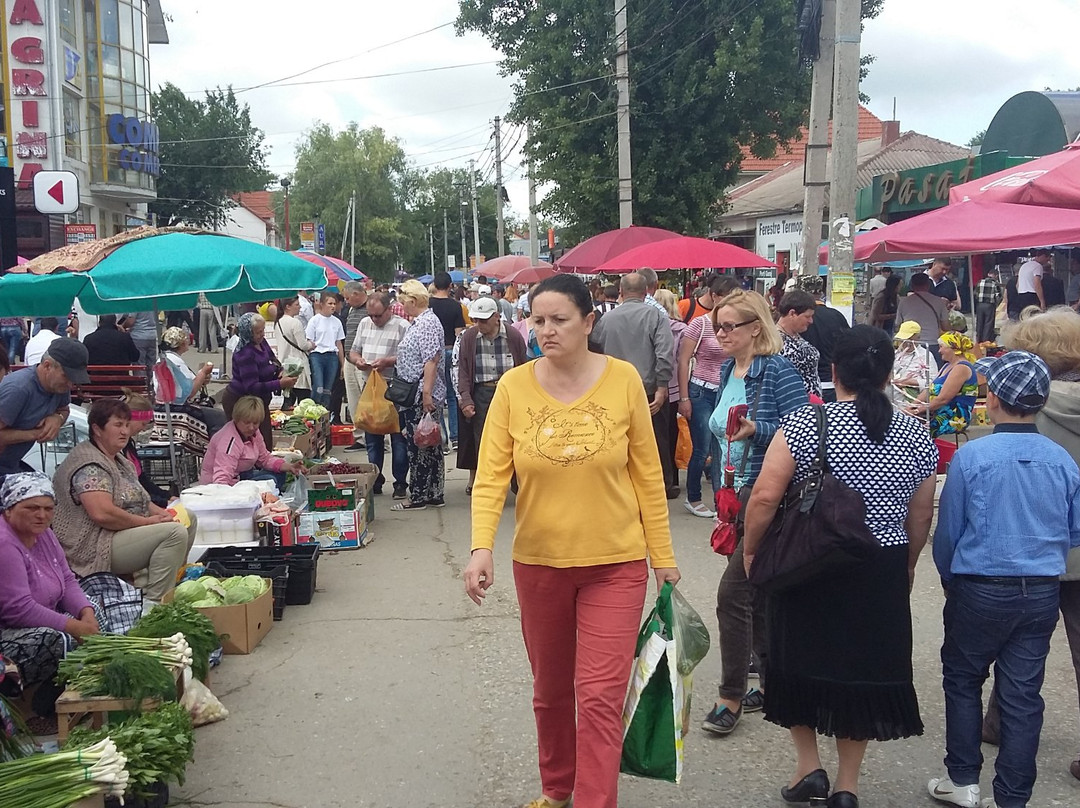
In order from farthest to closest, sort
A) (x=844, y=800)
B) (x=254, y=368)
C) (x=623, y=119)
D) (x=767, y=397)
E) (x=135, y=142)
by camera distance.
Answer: (x=135, y=142) < (x=623, y=119) < (x=254, y=368) < (x=767, y=397) < (x=844, y=800)

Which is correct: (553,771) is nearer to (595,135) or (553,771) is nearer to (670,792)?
(670,792)

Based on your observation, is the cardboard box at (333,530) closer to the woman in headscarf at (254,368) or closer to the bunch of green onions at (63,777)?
the woman in headscarf at (254,368)

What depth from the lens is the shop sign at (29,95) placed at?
1012 inches

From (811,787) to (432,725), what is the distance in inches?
68.1

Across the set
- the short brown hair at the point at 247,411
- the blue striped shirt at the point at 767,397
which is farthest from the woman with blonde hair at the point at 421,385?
the blue striped shirt at the point at 767,397

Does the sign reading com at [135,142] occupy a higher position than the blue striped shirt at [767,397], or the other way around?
the sign reading com at [135,142]

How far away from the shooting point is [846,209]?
405 inches

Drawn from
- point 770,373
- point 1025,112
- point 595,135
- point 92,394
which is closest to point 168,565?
point 770,373

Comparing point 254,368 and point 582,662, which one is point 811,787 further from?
point 254,368

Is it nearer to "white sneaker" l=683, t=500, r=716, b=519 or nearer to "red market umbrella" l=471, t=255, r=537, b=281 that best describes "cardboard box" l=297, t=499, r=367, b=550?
"white sneaker" l=683, t=500, r=716, b=519

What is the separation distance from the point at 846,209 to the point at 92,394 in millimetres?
7151

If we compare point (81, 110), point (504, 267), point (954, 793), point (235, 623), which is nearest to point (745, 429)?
point (954, 793)

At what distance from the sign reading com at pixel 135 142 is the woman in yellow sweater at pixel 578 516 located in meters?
32.1

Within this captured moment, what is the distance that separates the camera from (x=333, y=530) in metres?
8.10
